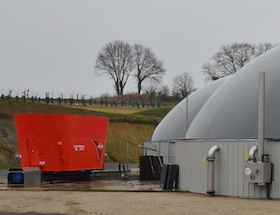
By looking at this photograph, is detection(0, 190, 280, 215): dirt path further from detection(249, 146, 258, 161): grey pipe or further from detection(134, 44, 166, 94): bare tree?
detection(134, 44, 166, 94): bare tree

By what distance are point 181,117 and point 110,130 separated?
3159cm

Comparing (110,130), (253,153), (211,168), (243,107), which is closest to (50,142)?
(211,168)

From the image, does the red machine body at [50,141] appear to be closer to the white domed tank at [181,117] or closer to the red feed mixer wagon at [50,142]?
the red feed mixer wagon at [50,142]

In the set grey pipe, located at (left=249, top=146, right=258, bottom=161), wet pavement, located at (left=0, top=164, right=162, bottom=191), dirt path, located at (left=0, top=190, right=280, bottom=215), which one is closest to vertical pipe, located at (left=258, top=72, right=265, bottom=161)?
grey pipe, located at (left=249, top=146, right=258, bottom=161)

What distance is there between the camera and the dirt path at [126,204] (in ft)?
49.8

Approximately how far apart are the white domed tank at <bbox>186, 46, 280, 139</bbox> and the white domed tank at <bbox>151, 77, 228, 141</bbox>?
9428mm

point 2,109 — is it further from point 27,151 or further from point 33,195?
point 33,195

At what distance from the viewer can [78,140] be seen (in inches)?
1045

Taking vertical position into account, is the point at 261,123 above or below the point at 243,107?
below

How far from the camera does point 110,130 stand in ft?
215

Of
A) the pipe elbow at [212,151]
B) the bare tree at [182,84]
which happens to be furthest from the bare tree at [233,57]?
the pipe elbow at [212,151]

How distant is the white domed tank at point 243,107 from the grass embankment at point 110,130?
30.6m

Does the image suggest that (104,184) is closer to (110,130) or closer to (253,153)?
(253,153)

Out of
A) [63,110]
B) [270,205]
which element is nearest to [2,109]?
[63,110]
